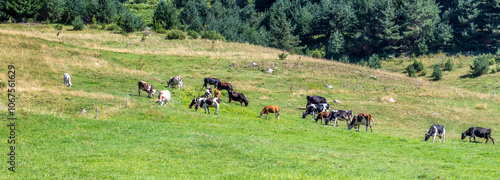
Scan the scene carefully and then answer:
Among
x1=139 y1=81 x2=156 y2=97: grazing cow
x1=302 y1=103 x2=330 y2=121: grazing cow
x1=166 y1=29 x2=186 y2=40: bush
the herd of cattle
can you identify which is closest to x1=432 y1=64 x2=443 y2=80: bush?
the herd of cattle

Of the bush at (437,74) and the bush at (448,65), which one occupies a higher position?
the bush at (448,65)

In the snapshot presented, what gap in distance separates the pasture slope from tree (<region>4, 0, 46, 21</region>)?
135 ft

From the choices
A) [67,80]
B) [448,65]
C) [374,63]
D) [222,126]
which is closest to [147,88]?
[67,80]

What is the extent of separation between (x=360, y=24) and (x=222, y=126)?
8931 centimetres

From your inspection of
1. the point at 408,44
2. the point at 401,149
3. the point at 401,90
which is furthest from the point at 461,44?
the point at 401,149

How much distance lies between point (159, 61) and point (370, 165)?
48996 mm

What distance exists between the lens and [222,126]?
2741 centimetres

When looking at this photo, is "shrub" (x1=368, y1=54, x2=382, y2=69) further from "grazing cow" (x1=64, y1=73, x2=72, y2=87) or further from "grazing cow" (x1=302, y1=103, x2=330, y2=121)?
"grazing cow" (x1=64, y1=73, x2=72, y2=87)

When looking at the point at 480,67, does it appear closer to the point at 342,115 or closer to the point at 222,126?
the point at 342,115

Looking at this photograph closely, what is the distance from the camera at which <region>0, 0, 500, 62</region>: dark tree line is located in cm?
9519

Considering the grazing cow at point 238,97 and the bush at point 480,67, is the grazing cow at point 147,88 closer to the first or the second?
the grazing cow at point 238,97

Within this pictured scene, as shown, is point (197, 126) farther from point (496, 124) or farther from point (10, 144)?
point (496, 124)

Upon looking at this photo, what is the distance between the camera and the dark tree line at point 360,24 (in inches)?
3748

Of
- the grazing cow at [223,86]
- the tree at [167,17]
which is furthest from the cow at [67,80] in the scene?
the tree at [167,17]
